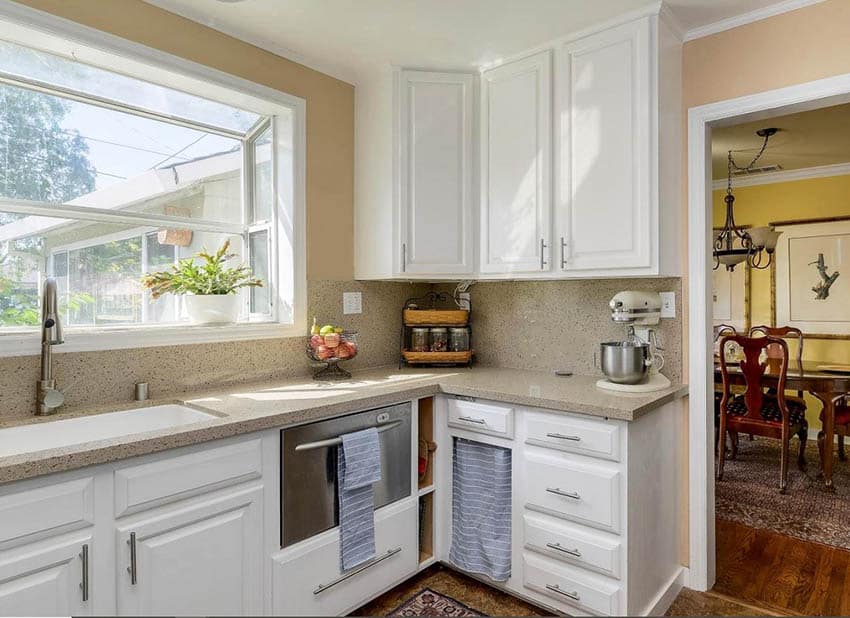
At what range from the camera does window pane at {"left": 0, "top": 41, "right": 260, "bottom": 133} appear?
1.93 metres

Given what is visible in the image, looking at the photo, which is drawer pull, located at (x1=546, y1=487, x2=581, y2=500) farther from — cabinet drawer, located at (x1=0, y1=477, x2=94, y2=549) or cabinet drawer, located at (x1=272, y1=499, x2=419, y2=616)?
cabinet drawer, located at (x1=0, y1=477, x2=94, y2=549)

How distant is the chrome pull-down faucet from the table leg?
4282 mm

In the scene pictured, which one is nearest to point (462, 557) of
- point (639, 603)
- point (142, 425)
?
point (639, 603)

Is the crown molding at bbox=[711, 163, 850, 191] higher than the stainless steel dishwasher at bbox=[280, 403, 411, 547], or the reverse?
the crown molding at bbox=[711, 163, 850, 191]

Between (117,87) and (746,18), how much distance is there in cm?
257

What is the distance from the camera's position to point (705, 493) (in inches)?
89.7

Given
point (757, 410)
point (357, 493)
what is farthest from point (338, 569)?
point (757, 410)

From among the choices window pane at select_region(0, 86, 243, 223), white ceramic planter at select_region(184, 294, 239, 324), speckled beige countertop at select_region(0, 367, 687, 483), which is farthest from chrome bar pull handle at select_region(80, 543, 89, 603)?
window pane at select_region(0, 86, 243, 223)

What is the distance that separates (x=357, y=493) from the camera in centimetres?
203

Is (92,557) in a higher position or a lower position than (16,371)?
lower

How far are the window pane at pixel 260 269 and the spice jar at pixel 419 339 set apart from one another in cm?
78

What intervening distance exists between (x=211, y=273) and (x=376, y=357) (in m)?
1.00

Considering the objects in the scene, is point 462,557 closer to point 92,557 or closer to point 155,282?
point 92,557

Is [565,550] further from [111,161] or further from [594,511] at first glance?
[111,161]
